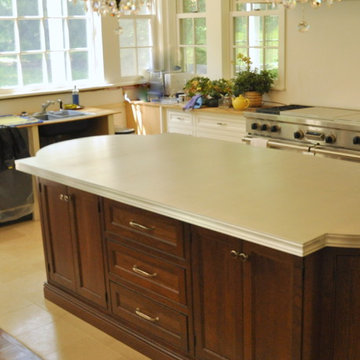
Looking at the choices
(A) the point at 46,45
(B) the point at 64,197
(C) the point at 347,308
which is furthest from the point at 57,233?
(A) the point at 46,45

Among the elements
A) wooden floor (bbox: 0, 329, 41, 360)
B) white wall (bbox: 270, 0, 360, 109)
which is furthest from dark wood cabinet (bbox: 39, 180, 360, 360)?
white wall (bbox: 270, 0, 360, 109)

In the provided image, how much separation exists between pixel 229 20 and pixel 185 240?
4120mm

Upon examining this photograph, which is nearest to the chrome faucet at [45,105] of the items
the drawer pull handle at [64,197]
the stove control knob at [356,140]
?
the drawer pull handle at [64,197]

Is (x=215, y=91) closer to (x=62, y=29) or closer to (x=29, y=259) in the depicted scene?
(x=62, y=29)

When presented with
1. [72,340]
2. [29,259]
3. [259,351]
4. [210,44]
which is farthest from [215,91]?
[259,351]

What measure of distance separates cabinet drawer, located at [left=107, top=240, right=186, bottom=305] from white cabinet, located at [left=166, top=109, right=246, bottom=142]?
2.77 metres

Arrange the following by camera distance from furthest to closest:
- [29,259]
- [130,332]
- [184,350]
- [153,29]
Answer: [153,29] → [29,259] → [130,332] → [184,350]

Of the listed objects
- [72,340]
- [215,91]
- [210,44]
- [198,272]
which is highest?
[210,44]

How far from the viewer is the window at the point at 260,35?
5.71 m

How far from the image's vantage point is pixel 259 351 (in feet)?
7.98

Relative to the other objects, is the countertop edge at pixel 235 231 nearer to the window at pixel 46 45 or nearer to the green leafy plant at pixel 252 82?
the green leafy plant at pixel 252 82

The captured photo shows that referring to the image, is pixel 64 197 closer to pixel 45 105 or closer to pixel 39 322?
pixel 39 322

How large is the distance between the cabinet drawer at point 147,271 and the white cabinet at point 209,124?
109 inches

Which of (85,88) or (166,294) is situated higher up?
(85,88)
